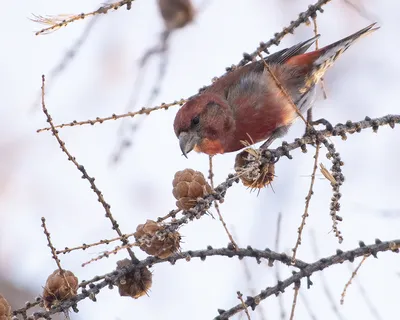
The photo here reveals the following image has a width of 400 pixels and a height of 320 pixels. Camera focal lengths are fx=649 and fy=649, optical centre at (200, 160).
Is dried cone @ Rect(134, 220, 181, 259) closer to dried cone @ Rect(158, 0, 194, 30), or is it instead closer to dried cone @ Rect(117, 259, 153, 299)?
dried cone @ Rect(117, 259, 153, 299)

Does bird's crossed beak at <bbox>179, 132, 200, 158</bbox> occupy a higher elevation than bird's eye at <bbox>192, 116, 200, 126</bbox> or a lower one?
lower

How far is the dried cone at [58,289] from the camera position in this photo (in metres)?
1.88

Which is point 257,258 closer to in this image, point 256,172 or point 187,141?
point 256,172

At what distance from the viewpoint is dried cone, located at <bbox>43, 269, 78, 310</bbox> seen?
6.16ft

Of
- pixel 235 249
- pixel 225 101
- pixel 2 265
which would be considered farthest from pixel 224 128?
pixel 2 265

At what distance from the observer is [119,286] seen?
199 cm

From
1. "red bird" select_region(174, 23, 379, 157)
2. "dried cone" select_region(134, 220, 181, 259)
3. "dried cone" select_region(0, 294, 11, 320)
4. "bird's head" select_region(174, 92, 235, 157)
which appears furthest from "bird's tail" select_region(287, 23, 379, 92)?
"dried cone" select_region(0, 294, 11, 320)

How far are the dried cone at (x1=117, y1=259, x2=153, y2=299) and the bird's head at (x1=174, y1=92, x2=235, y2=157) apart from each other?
1.44 metres

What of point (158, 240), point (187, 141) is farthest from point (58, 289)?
point (187, 141)

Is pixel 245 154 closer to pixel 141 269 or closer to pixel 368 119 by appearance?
pixel 368 119

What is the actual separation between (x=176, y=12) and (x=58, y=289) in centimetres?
138

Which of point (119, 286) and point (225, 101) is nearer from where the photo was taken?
point (119, 286)

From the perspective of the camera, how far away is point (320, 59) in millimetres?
3740

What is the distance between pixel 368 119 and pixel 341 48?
4.57ft
